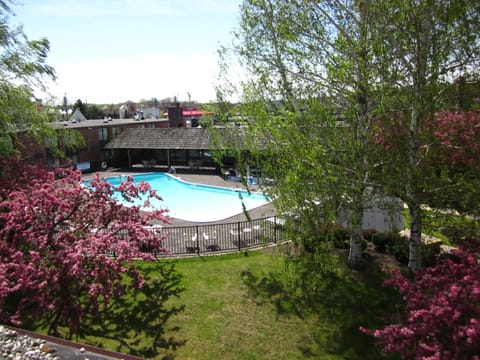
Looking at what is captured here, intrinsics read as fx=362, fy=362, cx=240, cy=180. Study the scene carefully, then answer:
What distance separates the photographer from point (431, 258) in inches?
427

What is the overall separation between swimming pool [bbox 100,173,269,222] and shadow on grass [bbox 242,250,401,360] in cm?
999

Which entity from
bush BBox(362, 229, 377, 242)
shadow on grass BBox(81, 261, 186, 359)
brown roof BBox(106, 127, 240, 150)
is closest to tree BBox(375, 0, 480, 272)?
bush BBox(362, 229, 377, 242)

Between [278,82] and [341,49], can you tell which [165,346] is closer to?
[278,82]

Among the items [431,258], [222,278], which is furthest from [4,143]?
[431,258]

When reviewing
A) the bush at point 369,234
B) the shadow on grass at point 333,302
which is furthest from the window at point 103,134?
the bush at point 369,234

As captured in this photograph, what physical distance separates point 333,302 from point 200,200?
1597 cm

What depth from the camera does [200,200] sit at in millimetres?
24891

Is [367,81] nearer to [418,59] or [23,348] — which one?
[418,59]

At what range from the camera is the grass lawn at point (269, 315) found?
809 centimetres

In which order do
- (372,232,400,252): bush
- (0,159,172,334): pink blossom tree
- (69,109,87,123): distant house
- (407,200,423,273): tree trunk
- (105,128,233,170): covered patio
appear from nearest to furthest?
1. (0,159,172,334): pink blossom tree
2. (407,200,423,273): tree trunk
3. (372,232,400,252): bush
4. (105,128,233,170): covered patio
5. (69,109,87,123): distant house

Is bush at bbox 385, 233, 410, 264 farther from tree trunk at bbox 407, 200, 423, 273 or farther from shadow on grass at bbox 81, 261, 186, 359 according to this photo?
shadow on grass at bbox 81, 261, 186, 359

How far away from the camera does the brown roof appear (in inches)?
1259

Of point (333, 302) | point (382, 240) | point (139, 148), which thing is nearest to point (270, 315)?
point (333, 302)

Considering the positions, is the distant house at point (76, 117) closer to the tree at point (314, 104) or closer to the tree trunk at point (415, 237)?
the tree at point (314, 104)
